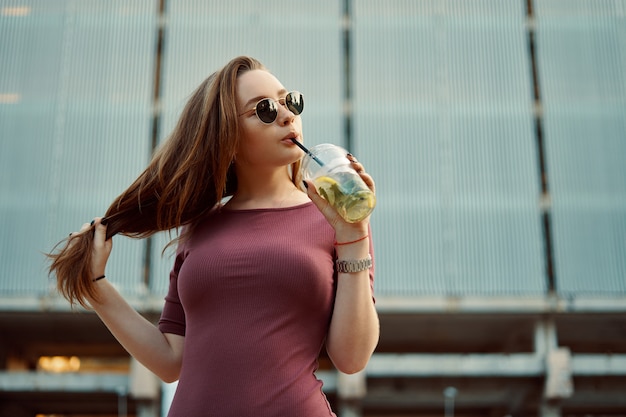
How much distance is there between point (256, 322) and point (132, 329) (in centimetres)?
41

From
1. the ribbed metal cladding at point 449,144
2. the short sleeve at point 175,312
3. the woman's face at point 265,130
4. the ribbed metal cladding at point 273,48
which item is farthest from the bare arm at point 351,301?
the ribbed metal cladding at point 273,48

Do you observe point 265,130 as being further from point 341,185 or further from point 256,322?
point 256,322

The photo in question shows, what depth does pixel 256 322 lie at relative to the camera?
6.04 ft

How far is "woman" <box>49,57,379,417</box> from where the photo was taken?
1.82 metres

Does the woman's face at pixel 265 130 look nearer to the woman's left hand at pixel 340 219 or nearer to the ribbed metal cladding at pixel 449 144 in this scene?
the woman's left hand at pixel 340 219

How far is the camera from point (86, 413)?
29.0 m

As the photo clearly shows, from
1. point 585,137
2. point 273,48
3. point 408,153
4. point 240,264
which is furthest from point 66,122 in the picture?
point 240,264

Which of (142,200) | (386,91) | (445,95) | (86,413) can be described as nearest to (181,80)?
(386,91)

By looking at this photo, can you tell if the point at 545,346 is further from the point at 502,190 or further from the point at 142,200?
the point at 142,200

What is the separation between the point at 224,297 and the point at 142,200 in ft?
1.28

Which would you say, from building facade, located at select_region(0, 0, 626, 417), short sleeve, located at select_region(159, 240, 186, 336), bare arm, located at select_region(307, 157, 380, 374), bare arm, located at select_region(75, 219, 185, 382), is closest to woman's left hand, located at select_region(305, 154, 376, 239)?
bare arm, located at select_region(307, 157, 380, 374)

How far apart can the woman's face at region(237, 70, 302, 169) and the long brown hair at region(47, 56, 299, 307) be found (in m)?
0.03

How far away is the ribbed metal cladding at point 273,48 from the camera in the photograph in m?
25.5

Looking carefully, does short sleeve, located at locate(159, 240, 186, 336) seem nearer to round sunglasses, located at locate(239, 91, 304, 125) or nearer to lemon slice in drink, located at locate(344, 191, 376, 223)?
round sunglasses, located at locate(239, 91, 304, 125)
